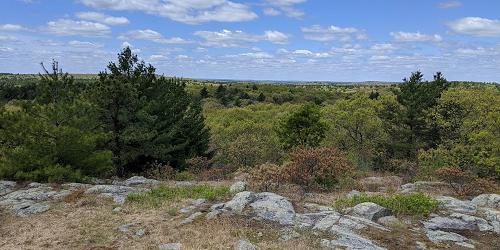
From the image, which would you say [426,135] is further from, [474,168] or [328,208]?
[328,208]

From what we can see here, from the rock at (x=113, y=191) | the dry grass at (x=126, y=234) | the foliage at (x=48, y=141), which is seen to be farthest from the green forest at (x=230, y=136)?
the dry grass at (x=126, y=234)

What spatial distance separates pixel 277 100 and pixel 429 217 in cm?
7177

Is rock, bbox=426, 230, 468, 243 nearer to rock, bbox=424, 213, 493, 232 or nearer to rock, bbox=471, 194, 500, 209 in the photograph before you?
rock, bbox=424, 213, 493, 232

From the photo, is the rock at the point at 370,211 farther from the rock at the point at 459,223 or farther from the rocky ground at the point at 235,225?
the rock at the point at 459,223

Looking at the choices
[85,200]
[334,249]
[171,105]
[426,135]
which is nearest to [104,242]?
[85,200]

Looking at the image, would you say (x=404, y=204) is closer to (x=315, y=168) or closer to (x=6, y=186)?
(x=315, y=168)

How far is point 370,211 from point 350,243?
88.6 inches

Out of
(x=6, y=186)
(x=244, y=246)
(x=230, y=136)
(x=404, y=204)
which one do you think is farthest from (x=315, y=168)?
(x=230, y=136)

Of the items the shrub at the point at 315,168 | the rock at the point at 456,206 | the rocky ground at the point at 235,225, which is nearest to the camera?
the rocky ground at the point at 235,225

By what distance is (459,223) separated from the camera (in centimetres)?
1101

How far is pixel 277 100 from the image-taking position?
82.8 m

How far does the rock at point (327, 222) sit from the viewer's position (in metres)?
10.0

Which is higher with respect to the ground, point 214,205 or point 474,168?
point 214,205

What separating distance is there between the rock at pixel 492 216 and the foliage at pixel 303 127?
63.4ft
